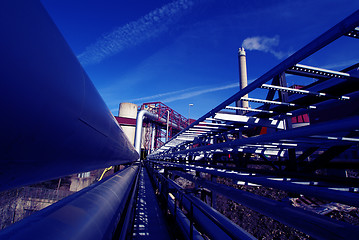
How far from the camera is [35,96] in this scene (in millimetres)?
499

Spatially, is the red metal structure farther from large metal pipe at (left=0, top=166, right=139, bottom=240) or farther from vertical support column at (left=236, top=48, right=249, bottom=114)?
large metal pipe at (left=0, top=166, right=139, bottom=240)

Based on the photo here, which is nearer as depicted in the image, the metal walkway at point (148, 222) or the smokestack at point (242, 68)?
the metal walkway at point (148, 222)

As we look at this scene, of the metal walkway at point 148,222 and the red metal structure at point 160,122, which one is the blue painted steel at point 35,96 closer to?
the metal walkway at point 148,222

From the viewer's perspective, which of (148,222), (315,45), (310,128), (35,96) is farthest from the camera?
(148,222)

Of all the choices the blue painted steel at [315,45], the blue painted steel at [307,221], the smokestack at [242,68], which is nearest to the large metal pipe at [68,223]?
the blue painted steel at [307,221]

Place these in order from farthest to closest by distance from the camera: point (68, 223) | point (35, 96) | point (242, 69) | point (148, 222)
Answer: point (242, 69) < point (148, 222) < point (68, 223) < point (35, 96)

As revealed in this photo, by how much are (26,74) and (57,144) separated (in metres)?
0.31

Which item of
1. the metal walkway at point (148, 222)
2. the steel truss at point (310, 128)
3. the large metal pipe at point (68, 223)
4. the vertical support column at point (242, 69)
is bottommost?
the metal walkway at point (148, 222)

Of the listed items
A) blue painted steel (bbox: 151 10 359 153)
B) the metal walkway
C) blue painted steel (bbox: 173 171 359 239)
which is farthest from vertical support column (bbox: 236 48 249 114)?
blue painted steel (bbox: 173 171 359 239)

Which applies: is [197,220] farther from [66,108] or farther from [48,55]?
[48,55]

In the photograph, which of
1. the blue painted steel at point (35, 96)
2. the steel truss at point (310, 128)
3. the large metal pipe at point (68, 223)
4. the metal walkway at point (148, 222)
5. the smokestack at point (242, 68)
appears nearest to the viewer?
the blue painted steel at point (35, 96)

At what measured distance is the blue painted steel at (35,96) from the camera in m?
0.43

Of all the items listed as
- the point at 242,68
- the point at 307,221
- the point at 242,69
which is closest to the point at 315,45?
the point at 307,221

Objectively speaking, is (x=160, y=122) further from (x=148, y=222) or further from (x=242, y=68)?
(x=148, y=222)
